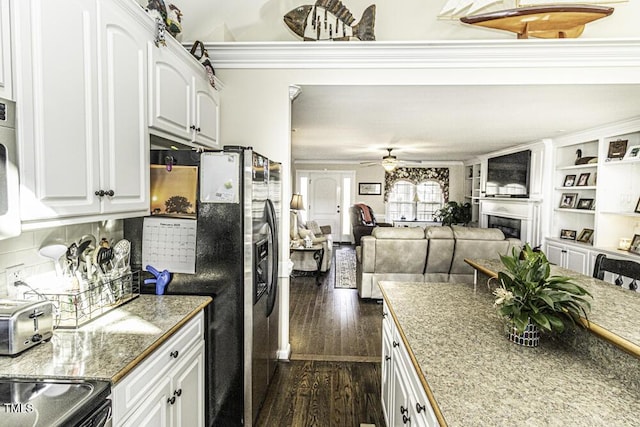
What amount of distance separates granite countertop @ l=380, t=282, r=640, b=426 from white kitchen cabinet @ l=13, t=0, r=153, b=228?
4.68 ft

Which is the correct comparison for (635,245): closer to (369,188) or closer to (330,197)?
(369,188)

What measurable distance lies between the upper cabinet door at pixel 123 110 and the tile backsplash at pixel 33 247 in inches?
14.1

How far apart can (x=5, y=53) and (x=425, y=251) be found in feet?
14.5

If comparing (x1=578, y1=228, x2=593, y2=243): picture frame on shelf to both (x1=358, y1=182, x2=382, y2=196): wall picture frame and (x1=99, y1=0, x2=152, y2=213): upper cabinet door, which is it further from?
(x1=99, y1=0, x2=152, y2=213): upper cabinet door

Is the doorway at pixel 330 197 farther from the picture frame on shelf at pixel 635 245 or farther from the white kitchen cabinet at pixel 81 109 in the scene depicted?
the white kitchen cabinet at pixel 81 109

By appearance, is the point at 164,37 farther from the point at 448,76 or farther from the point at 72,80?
the point at 448,76

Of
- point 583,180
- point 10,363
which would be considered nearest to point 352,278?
point 583,180

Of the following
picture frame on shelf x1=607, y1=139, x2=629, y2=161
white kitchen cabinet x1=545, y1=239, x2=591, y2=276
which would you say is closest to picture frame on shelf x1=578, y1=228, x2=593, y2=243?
white kitchen cabinet x1=545, y1=239, x2=591, y2=276

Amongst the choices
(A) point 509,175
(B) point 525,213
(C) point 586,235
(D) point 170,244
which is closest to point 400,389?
(D) point 170,244

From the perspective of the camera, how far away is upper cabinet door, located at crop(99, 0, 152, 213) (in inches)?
60.2

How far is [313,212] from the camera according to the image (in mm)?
10227

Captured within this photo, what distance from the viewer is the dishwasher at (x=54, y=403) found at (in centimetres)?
96

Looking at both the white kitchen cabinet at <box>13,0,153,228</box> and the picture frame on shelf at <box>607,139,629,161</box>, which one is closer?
the white kitchen cabinet at <box>13,0,153,228</box>

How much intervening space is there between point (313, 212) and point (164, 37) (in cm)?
837
